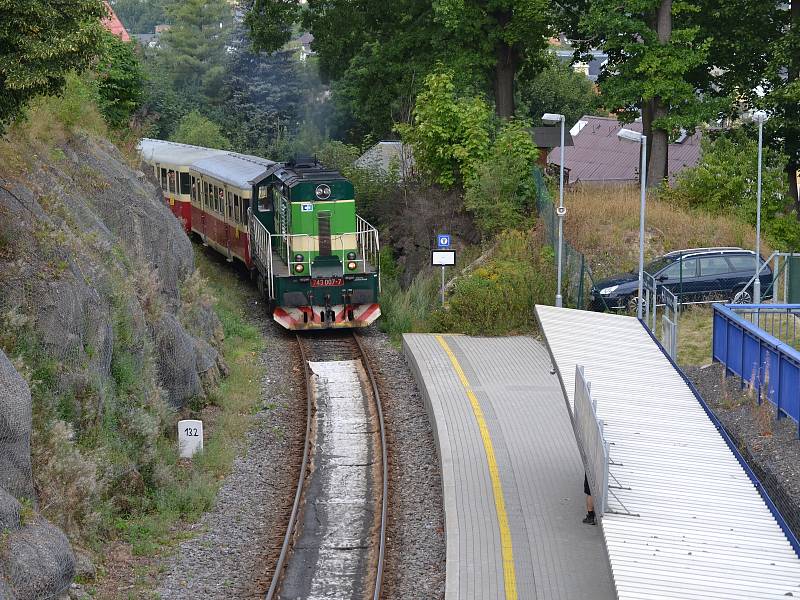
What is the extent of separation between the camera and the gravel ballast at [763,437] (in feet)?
45.9

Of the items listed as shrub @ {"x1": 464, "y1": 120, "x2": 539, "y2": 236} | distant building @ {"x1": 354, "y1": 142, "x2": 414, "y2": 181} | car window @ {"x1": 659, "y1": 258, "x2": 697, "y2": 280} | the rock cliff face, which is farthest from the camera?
distant building @ {"x1": 354, "y1": 142, "x2": 414, "y2": 181}

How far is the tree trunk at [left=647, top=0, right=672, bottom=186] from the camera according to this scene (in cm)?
3222

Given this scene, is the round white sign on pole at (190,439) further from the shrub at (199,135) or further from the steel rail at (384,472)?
the shrub at (199,135)

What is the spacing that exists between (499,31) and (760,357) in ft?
65.7

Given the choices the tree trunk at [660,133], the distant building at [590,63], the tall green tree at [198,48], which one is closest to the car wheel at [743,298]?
the tree trunk at [660,133]

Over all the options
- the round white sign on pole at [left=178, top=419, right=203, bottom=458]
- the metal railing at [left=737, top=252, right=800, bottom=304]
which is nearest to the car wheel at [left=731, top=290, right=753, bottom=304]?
the metal railing at [left=737, top=252, right=800, bottom=304]

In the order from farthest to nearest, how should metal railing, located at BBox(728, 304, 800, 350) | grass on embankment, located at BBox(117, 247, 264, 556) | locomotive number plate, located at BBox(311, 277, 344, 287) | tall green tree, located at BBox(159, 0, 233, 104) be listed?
tall green tree, located at BBox(159, 0, 233, 104) → locomotive number plate, located at BBox(311, 277, 344, 287) → metal railing, located at BBox(728, 304, 800, 350) → grass on embankment, located at BBox(117, 247, 264, 556)

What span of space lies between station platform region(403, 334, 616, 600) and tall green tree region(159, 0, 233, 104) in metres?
45.0

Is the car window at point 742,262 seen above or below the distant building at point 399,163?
below

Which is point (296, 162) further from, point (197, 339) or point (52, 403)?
point (52, 403)

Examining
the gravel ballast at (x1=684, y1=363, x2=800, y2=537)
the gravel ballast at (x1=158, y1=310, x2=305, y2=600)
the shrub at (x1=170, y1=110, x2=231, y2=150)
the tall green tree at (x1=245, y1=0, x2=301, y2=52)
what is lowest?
the gravel ballast at (x1=158, y1=310, x2=305, y2=600)

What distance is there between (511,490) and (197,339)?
823 cm

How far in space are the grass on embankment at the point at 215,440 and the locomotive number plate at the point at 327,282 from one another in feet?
6.11

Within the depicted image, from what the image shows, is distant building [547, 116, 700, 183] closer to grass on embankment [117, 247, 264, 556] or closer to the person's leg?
grass on embankment [117, 247, 264, 556]
